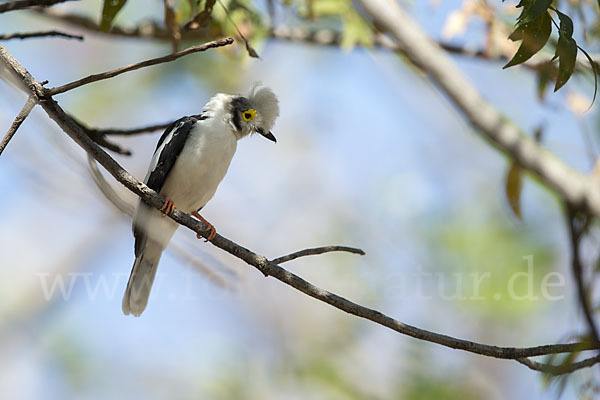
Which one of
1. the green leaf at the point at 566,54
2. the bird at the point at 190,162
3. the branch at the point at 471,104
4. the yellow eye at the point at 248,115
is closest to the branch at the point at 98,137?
the bird at the point at 190,162

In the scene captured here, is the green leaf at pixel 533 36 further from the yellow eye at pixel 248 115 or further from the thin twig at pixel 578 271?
the yellow eye at pixel 248 115

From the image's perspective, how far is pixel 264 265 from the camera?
8.75 feet

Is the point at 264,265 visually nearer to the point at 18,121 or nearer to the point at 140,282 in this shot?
the point at 18,121

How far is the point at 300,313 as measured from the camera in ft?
30.1

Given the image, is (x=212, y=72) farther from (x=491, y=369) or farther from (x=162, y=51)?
(x=491, y=369)

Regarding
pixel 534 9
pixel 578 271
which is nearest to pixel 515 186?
pixel 578 271

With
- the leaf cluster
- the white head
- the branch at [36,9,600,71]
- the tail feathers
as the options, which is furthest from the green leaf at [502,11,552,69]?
the tail feathers

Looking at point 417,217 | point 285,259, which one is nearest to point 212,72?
point 417,217

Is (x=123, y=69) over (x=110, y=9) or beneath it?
beneath

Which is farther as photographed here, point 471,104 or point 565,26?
point 471,104

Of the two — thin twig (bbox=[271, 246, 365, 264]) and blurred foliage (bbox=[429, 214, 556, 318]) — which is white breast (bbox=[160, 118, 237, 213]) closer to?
thin twig (bbox=[271, 246, 365, 264])

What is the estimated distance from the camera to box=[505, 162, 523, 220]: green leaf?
378 centimetres

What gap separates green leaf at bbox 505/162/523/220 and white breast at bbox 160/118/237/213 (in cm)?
176

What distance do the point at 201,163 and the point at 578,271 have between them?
233 centimetres
